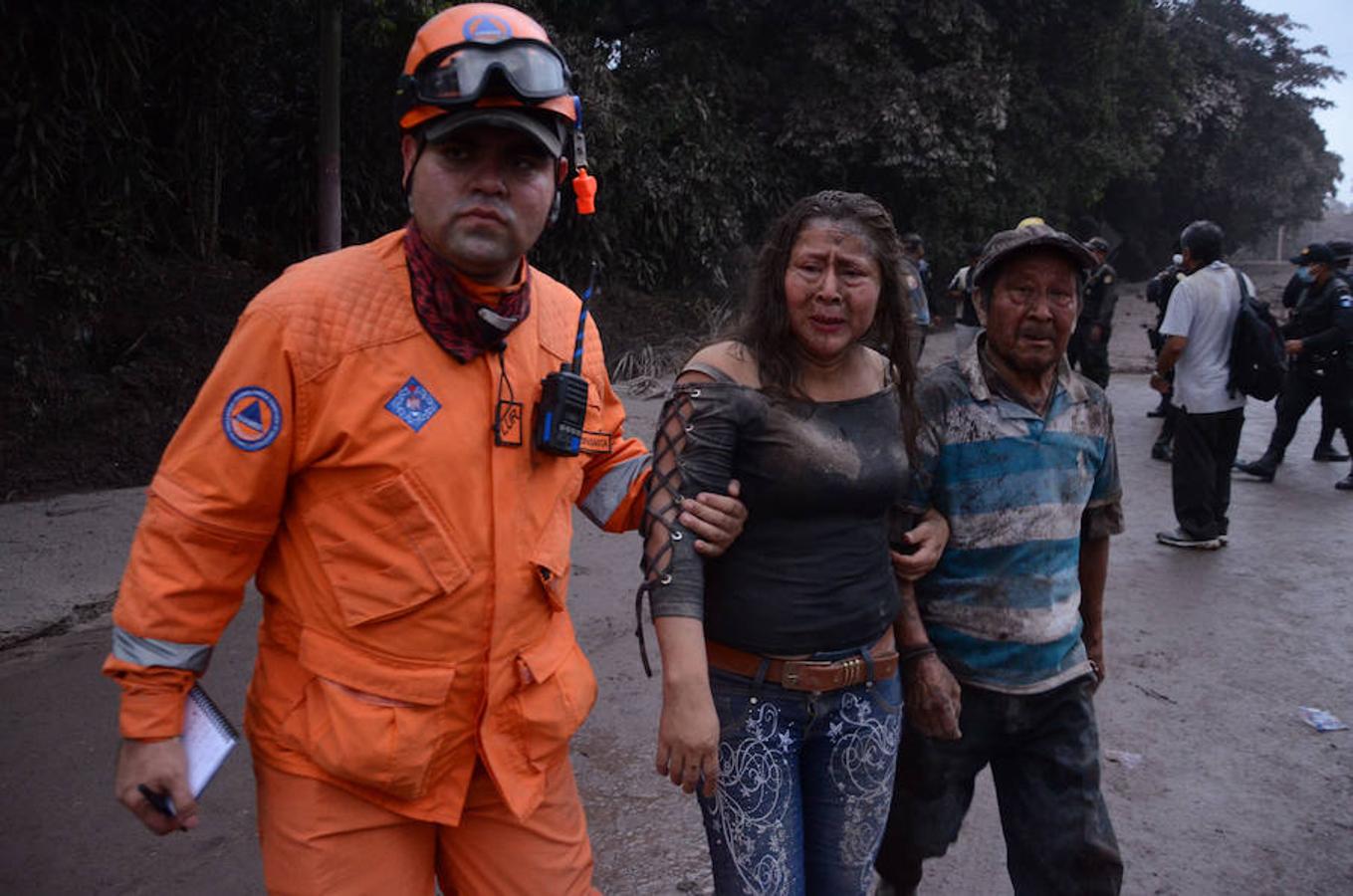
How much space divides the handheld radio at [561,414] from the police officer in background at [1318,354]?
838 centimetres

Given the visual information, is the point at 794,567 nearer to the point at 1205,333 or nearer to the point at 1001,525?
the point at 1001,525

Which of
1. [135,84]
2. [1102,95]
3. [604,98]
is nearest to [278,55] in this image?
[135,84]

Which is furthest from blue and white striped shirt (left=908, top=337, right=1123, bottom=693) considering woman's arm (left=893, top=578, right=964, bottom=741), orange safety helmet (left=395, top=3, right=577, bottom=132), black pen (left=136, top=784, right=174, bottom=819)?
black pen (left=136, top=784, right=174, bottom=819)

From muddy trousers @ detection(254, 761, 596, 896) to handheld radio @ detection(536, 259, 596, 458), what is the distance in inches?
24.0

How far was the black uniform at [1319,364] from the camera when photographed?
27.6 feet

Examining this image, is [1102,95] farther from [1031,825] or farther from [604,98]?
[1031,825]

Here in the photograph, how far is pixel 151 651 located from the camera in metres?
1.71

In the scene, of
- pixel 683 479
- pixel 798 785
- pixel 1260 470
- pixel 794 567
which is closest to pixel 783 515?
pixel 794 567

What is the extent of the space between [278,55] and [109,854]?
1009cm

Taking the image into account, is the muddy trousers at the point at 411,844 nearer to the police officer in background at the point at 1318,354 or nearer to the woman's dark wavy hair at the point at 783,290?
the woman's dark wavy hair at the point at 783,290

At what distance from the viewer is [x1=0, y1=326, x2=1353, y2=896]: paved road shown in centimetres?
314

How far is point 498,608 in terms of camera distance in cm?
187

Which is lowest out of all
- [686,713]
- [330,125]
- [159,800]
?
[159,800]

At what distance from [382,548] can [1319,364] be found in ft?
29.6
